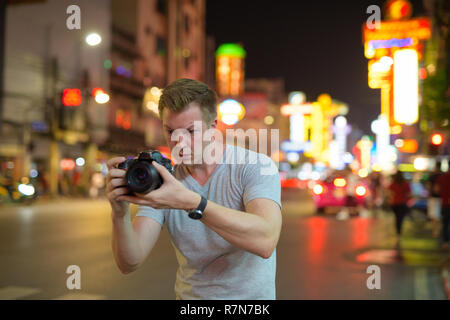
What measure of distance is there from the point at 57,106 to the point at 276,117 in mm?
98607

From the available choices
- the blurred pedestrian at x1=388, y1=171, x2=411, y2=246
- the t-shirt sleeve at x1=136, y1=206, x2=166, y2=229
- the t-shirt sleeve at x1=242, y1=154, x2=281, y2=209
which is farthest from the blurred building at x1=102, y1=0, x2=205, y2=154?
the t-shirt sleeve at x1=242, y1=154, x2=281, y2=209

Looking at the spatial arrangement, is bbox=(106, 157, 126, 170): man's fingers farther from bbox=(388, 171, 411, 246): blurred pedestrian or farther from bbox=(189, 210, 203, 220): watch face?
bbox=(388, 171, 411, 246): blurred pedestrian

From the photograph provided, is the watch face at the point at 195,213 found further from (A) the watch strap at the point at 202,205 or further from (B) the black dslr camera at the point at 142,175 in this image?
(B) the black dslr camera at the point at 142,175

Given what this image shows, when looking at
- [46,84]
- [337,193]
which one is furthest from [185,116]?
[46,84]

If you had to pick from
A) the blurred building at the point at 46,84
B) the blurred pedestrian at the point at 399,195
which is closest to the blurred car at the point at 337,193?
the blurred pedestrian at the point at 399,195

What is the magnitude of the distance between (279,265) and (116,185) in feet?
23.6

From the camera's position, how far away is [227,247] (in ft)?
7.57

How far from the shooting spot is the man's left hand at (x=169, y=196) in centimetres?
190

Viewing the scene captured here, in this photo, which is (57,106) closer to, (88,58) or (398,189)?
(88,58)

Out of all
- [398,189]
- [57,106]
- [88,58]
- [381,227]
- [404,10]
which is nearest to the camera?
[398,189]

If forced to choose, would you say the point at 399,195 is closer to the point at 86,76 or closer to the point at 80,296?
the point at 80,296

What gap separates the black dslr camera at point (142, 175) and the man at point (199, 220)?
0.65ft
